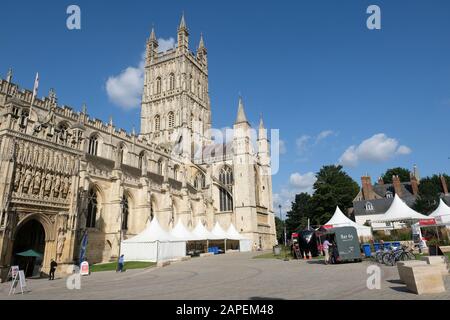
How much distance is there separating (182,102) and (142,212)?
3394 cm

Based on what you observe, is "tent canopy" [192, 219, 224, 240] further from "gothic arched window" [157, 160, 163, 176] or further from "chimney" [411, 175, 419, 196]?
"chimney" [411, 175, 419, 196]

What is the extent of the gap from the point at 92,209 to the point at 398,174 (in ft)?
209

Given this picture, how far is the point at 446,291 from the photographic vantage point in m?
7.33

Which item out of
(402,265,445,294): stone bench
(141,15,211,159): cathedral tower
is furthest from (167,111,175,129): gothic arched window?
(402,265,445,294): stone bench

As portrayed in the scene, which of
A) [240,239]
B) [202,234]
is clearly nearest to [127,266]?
[202,234]

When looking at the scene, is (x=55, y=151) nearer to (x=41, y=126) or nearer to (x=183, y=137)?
→ (x=41, y=126)

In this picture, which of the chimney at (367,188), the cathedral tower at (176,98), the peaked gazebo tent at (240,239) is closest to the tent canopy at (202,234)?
the peaked gazebo tent at (240,239)

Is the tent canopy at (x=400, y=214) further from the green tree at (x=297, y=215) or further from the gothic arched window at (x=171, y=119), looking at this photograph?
the gothic arched window at (x=171, y=119)

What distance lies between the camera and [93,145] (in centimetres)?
3762

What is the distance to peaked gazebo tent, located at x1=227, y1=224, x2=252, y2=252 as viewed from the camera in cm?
3734

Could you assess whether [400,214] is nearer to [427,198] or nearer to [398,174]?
[427,198]

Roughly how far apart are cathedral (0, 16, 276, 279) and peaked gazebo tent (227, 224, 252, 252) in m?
3.12

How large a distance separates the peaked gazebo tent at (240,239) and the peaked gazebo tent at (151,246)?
1225cm
